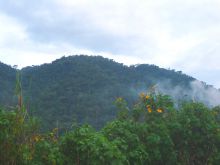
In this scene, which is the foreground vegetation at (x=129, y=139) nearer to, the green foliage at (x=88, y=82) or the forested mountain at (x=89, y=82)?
the forested mountain at (x=89, y=82)

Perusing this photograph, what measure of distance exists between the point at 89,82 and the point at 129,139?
118ft

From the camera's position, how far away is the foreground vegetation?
13.0 ft

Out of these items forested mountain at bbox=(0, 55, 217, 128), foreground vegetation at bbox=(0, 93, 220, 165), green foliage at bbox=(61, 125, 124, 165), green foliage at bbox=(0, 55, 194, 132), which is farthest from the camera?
forested mountain at bbox=(0, 55, 217, 128)

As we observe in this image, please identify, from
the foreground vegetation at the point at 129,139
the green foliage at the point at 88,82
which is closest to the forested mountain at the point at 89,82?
the green foliage at the point at 88,82

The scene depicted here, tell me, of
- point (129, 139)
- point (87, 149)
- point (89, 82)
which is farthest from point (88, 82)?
point (87, 149)

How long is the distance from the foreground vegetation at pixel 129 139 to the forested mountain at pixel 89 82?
19.0 meters

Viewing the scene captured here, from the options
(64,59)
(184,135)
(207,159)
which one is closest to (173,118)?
(184,135)

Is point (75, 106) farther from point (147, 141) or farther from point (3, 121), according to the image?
point (3, 121)

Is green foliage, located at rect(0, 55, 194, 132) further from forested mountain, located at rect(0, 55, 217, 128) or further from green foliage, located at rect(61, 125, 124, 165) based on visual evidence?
green foliage, located at rect(61, 125, 124, 165)

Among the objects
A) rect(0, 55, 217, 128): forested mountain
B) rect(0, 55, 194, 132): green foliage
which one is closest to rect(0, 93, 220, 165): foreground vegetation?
rect(0, 55, 217, 128): forested mountain

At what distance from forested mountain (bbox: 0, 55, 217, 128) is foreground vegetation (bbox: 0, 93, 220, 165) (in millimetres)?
19029

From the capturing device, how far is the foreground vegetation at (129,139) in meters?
3.95

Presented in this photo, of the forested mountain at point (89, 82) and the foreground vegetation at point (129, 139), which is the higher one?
the forested mountain at point (89, 82)

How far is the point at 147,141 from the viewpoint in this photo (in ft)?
19.3
